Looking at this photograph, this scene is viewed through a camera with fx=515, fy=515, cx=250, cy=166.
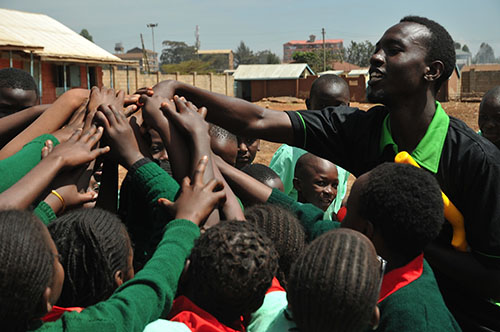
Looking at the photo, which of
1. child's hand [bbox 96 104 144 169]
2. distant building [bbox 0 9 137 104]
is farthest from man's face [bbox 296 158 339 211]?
distant building [bbox 0 9 137 104]

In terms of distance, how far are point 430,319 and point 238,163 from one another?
3067mm

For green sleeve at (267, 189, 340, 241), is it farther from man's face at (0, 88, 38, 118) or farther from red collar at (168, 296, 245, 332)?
man's face at (0, 88, 38, 118)

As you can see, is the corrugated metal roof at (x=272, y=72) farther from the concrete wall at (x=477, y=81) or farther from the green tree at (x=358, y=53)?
the green tree at (x=358, y=53)

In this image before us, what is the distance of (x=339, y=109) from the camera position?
2.67 metres

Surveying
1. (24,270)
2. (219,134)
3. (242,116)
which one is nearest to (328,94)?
(219,134)

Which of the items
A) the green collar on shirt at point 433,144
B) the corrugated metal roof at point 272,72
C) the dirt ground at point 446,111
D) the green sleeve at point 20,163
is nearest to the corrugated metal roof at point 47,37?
the dirt ground at point 446,111

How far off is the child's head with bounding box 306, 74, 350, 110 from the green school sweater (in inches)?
127

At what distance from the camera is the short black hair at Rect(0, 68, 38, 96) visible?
3.56 meters

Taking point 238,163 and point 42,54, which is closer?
point 238,163

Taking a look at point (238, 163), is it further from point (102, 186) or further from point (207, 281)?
point (207, 281)

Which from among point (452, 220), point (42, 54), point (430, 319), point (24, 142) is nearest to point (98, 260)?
point (24, 142)

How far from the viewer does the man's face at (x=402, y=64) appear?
2.35 m

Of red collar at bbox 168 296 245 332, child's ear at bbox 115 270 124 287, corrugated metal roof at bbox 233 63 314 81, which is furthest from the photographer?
corrugated metal roof at bbox 233 63 314 81

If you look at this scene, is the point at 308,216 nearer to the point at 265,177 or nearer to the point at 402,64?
the point at 402,64
